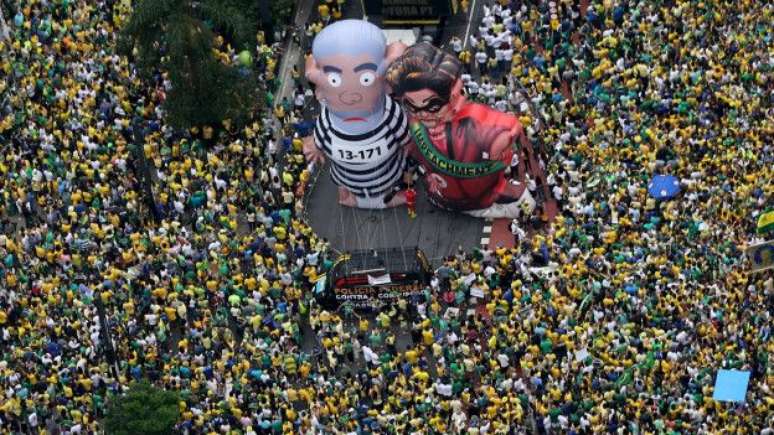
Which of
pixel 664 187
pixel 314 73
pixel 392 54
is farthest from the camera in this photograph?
pixel 314 73

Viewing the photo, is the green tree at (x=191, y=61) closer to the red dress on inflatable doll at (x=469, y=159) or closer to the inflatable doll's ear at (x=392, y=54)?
the red dress on inflatable doll at (x=469, y=159)

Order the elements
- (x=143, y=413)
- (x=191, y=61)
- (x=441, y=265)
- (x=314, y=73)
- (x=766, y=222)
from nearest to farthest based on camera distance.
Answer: (x=143, y=413)
(x=766, y=222)
(x=314, y=73)
(x=441, y=265)
(x=191, y=61)

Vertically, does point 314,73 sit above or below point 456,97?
above

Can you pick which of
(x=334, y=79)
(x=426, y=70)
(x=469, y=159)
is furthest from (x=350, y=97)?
(x=469, y=159)

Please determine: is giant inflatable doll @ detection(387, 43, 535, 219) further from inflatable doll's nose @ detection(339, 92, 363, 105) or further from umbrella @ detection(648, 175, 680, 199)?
umbrella @ detection(648, 175, 680, 199)

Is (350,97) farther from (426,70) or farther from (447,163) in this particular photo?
A: (447,163)

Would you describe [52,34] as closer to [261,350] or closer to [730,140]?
[261,350]

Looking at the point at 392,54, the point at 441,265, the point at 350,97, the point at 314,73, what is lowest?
the point at 441,265
